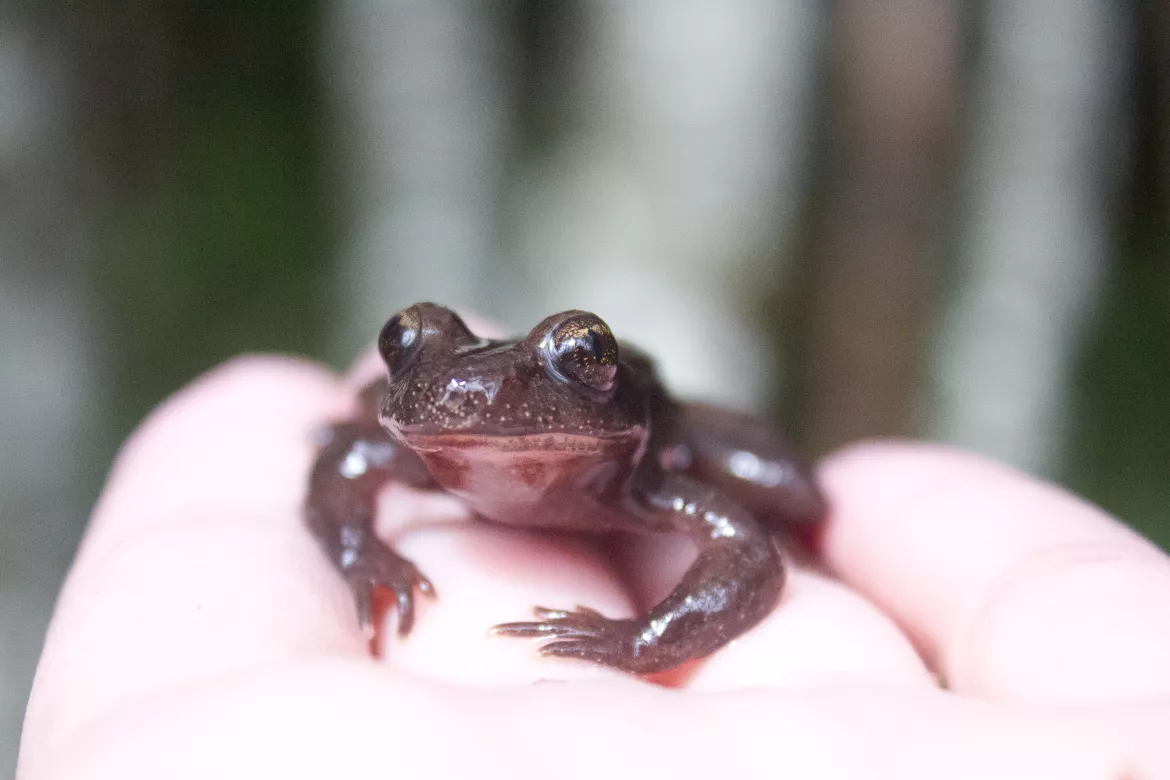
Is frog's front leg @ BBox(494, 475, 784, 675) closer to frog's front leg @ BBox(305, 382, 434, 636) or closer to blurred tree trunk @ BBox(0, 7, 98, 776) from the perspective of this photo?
frog's front leg @ BBox(305, 382, 434, 636)

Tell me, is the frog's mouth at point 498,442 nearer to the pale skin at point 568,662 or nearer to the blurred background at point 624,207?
the pale skin at point 568,662

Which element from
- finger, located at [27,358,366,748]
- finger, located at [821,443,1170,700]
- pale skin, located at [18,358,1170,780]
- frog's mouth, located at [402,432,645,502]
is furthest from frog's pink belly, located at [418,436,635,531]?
finger, located at [821,443,1170,700]

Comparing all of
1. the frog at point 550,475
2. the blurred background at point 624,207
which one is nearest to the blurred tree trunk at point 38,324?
the blurred background at point 624,207

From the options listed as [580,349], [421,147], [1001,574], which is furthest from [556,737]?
[421,147]

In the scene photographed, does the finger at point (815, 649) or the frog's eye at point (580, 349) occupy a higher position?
the frog's eye at point (580, 349)

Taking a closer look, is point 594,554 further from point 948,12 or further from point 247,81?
point 247,81

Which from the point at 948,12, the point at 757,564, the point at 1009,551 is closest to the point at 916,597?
the point at 1009,551
